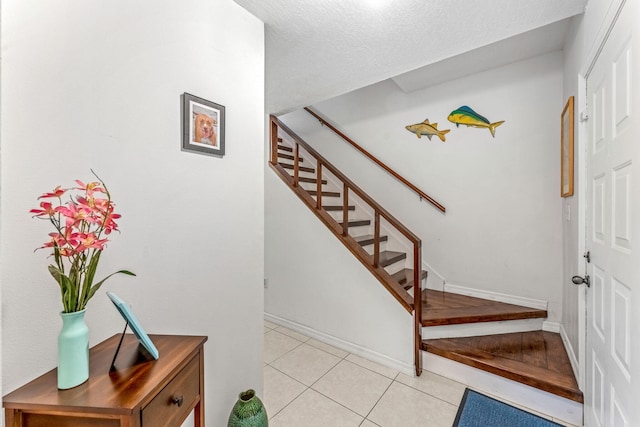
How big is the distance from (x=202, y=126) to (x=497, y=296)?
2964mm

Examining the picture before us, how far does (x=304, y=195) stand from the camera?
2895mm

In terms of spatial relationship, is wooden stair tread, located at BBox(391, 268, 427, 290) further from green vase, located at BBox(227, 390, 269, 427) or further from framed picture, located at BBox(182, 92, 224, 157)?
framed picture, located at BBox(182, 92, 224, 157)

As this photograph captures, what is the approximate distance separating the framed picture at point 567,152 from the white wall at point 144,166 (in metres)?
2.05

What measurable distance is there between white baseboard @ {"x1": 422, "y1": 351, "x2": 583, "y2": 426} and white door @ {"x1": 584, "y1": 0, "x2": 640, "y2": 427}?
206 mm

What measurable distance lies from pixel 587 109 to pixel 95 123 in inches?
93.5

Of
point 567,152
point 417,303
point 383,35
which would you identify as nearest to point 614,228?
point 567,152

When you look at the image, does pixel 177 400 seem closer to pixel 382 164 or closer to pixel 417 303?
pixel 417 303

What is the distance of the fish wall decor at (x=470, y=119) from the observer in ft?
8.87

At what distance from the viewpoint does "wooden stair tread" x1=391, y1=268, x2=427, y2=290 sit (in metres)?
2.63

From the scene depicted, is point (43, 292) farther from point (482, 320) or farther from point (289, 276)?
point (482, 320)

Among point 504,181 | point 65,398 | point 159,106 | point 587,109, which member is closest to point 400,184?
point 504,181

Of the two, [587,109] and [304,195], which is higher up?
[587,109]

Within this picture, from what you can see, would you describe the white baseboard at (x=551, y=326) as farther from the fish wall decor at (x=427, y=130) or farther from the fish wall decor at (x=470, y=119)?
the fish wall decor at (x=427, y=130)

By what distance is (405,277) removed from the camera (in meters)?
2.84
